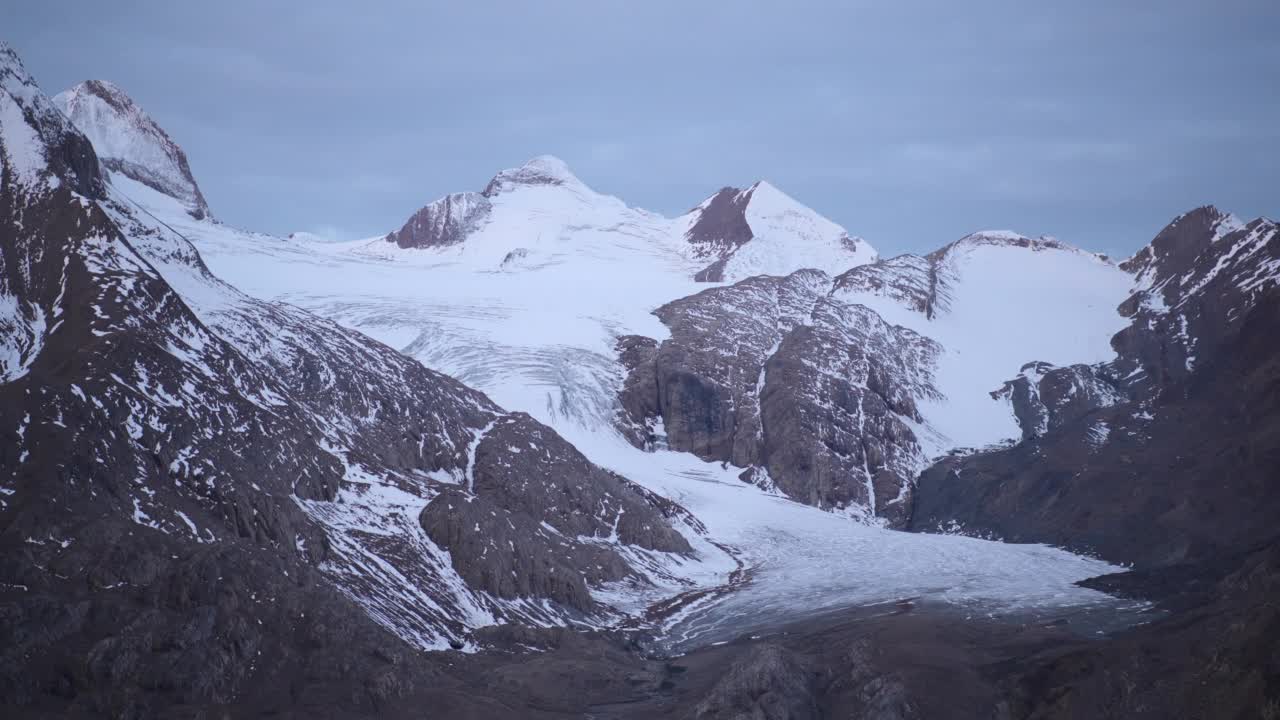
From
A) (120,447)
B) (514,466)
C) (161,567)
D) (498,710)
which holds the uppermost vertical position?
(514,466)

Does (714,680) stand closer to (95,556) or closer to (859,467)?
(95,556)

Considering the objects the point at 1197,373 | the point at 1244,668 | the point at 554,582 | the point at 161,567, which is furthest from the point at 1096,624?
the point at 1197,373

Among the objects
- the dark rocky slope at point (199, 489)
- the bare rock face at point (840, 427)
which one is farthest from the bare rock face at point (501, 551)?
the bare rock face at point (840, 427)

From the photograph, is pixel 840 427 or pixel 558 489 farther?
pixel 840 427

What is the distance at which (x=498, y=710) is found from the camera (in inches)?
2478

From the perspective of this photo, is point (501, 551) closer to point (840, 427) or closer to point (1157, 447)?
point (1157, 447)

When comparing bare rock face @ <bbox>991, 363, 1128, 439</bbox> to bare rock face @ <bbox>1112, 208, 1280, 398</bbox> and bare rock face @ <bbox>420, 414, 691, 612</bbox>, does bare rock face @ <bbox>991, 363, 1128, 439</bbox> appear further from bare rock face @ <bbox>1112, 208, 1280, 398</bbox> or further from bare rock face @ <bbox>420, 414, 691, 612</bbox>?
bare rock face @ <bbox>420, 414, 691, 612</bbox>

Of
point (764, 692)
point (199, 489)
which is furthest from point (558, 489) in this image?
point (764, 692)

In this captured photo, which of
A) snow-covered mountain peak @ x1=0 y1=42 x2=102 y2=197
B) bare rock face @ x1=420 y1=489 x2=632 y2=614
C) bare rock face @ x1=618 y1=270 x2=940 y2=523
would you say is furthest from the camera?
bare rock face @ x1=618 y1=270 x2=940 y2=523

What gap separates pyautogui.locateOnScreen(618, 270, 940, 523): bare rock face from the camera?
171 m

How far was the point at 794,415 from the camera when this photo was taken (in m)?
180

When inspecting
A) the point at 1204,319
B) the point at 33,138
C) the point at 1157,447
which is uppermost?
the point at 1204,319

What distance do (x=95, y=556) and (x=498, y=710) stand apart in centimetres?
2310

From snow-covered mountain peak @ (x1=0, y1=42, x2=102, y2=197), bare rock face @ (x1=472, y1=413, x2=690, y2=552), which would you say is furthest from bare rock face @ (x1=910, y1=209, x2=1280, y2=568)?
snow-covered mountain peak @ (x1=0, y1=42, x2=102, y2=197)
